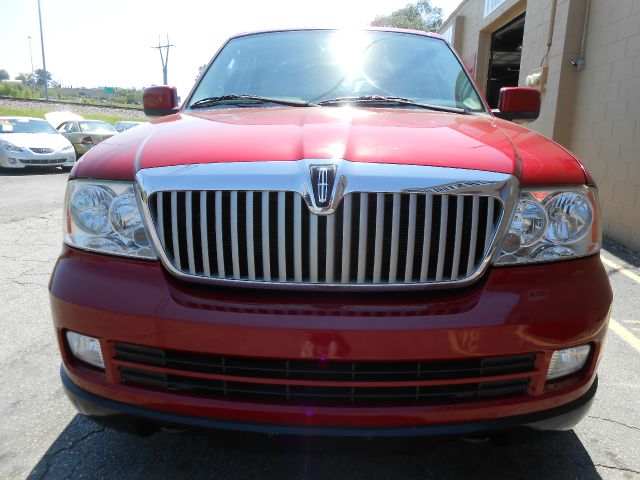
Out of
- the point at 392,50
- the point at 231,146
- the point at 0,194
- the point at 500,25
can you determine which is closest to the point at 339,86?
the point at 392,50

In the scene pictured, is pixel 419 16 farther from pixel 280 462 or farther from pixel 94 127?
pixel 280 462

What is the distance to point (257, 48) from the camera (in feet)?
10.4

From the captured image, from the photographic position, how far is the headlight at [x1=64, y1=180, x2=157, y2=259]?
5.50 feet

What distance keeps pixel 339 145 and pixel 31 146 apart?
13351 millimetres

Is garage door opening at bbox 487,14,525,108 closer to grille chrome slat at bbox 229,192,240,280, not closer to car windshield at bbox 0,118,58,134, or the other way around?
grille chrome slat at bbox 229,192,240,280

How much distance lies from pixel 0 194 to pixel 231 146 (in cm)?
943

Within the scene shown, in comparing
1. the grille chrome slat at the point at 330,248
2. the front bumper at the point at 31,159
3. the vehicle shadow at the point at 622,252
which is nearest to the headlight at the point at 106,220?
A: the grille chrome slat at the point at 330,248

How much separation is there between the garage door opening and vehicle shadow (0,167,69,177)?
37.5 ft

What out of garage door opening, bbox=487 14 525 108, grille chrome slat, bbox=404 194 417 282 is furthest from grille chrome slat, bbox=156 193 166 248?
garage door opening, bbox=487 14 525 108

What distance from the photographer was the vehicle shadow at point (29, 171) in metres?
12.7

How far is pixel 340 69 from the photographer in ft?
9.30

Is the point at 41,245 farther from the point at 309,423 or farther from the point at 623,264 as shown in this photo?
the point at 623,264

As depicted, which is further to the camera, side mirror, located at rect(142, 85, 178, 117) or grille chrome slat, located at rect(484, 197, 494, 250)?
side mirror, located at rect(142, 85, 178, 117)

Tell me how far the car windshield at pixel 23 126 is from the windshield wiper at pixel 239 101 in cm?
1308
